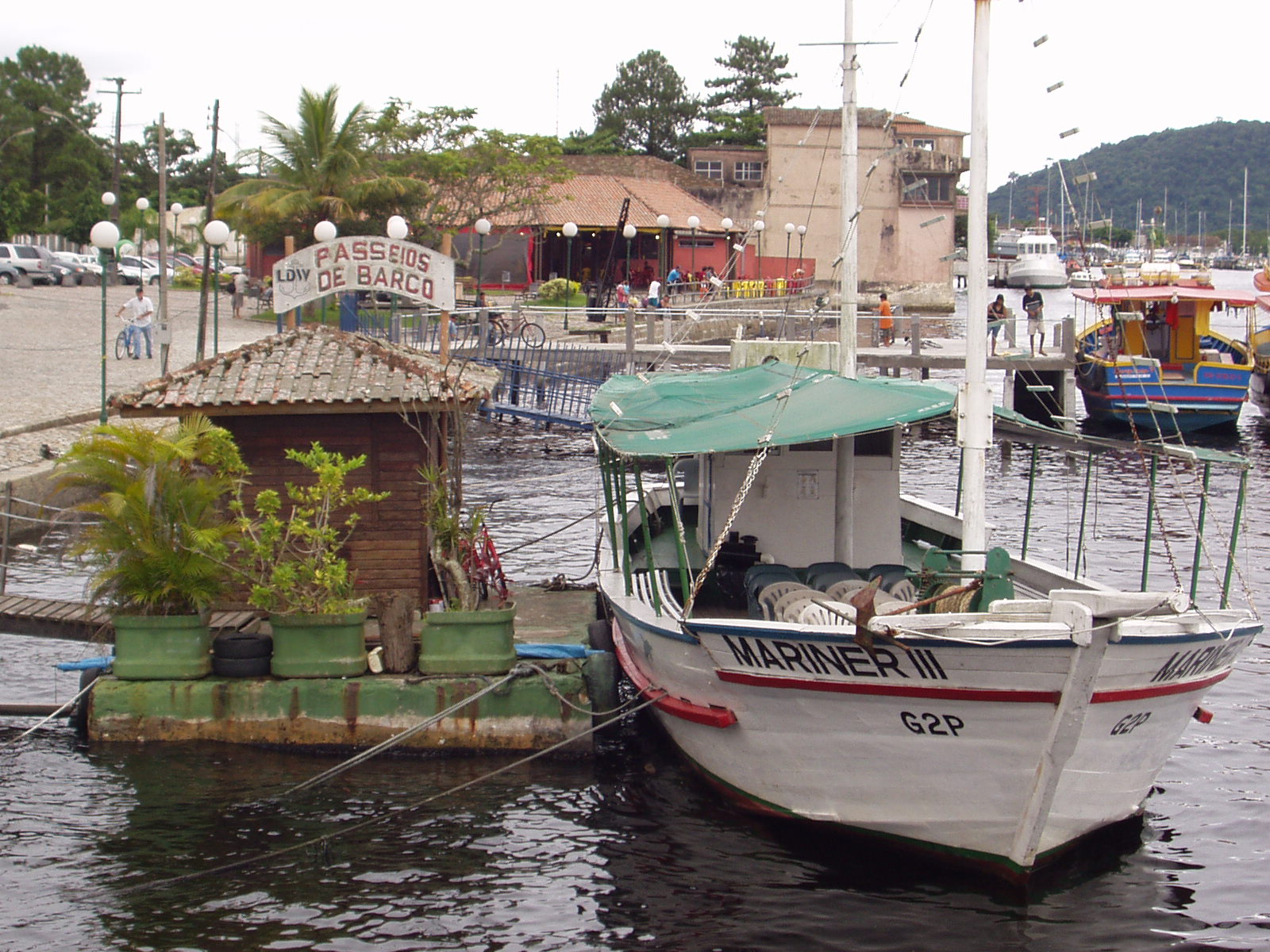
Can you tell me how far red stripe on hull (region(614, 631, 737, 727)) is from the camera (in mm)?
9602

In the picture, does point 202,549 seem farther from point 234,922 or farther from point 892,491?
point 892,491

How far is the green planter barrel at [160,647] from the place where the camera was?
1048 cm

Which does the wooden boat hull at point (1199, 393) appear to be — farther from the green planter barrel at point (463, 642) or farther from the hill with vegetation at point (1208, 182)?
the green planter barrel at point (463, 642)

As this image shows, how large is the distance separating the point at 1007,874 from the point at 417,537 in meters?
5.91

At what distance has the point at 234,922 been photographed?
816cm

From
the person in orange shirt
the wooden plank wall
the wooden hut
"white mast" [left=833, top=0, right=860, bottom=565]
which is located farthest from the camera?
the person in orange shirt

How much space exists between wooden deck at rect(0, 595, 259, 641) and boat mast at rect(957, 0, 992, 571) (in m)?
6.37

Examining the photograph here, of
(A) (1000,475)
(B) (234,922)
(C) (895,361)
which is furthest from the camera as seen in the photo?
(C) (895,361)

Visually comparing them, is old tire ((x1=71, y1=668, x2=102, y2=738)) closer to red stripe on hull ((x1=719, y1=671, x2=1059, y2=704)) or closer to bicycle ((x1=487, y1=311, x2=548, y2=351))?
red stripe on hull ((x1=719, y1=671, x2=1059, y2=704))

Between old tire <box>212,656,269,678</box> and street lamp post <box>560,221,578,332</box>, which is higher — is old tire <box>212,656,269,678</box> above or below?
below

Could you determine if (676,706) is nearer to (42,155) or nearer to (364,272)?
(364,272)

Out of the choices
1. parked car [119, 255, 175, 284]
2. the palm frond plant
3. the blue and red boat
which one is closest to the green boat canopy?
the palm frond plant

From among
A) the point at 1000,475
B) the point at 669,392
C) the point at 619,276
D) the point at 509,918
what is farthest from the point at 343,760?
the point at 619,276

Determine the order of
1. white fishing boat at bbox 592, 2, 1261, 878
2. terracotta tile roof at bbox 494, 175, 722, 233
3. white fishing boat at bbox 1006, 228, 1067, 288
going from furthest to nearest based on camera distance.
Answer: white fishing boat at bbox 1006, 228, 1067, 288 → terracotta tile roof at bbox 494, 175, 722, 233 → white fishing boat at bbox 592, 2, 1261, 878
